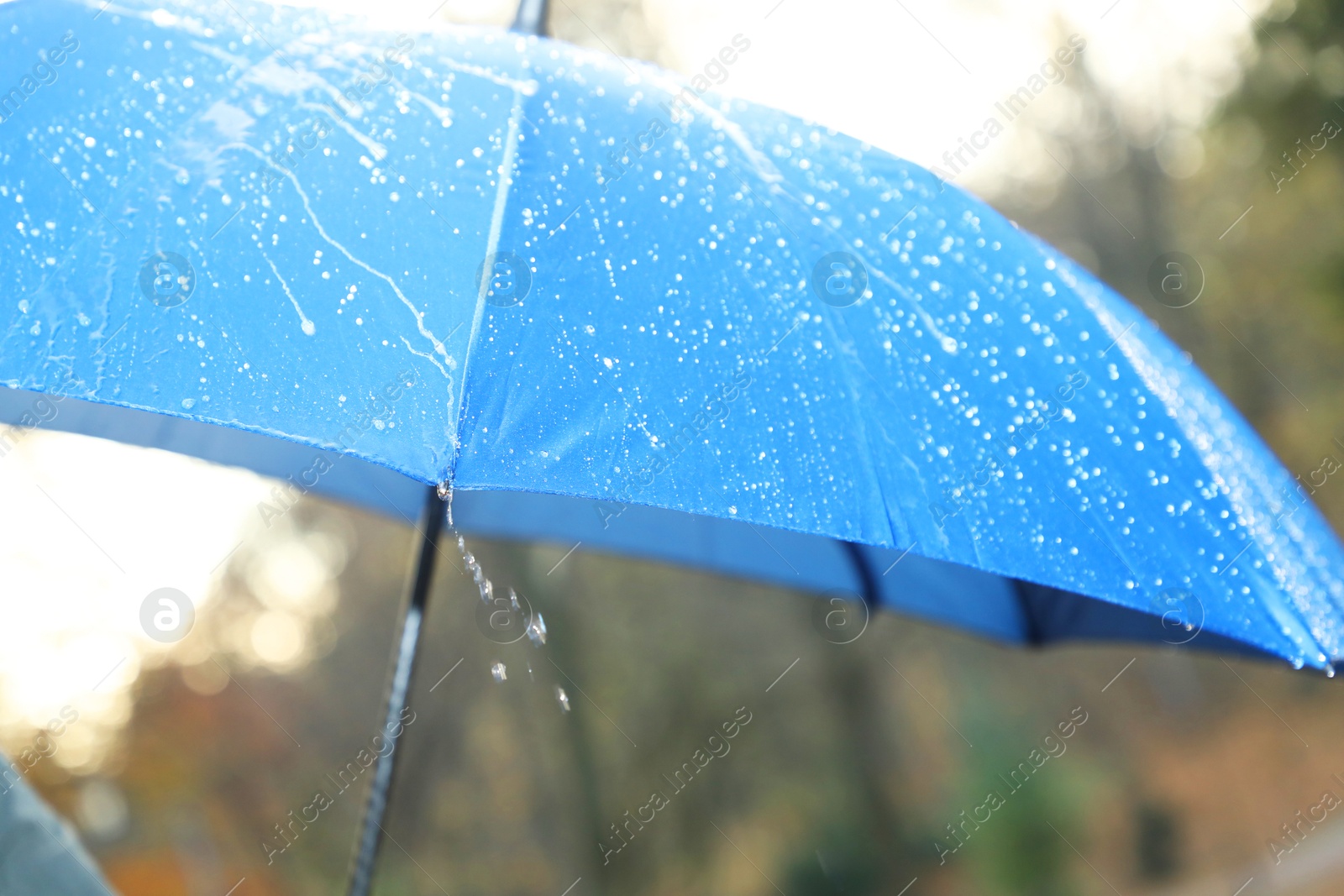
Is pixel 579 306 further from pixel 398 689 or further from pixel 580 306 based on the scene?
pixel 398 689

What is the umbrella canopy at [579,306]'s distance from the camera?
99 centimetres

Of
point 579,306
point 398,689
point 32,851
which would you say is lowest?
point 398,689

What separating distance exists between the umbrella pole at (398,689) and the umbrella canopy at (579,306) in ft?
2.27

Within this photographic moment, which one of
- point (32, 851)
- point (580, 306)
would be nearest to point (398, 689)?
point (32, 851)

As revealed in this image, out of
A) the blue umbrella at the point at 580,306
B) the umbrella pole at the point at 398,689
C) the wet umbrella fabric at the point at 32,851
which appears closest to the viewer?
the blue umbrella at the point at 580,306

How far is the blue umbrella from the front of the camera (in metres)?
0.99

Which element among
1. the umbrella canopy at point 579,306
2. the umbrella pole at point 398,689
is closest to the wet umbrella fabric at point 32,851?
the umbrella canopy at point 579,306

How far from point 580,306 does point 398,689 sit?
45.1 inches

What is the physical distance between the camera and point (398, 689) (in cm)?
195

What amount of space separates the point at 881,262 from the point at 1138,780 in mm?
16449

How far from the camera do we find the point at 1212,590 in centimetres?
135

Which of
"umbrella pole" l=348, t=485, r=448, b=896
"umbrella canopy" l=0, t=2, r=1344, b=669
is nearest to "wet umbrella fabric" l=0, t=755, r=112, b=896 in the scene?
"umbrella canopy" l=0, t=2, r=1344, b=669

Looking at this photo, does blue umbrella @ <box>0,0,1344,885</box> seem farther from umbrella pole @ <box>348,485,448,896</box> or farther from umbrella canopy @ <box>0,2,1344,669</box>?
umbrella pole @ <box>348,485,448,896</box>

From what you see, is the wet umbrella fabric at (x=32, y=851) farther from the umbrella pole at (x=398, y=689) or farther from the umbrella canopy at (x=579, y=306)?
the umbrella pole at (x=398, y=689)
